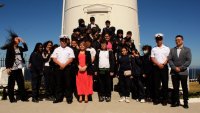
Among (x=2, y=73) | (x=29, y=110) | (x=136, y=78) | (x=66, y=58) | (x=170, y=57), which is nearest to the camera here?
(x=29, y=110)

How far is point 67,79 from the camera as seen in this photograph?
25.7 feet

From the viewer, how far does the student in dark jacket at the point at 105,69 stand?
7973mm

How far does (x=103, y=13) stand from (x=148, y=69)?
6431 millimetres

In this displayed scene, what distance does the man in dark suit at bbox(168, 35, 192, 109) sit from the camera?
279 inches

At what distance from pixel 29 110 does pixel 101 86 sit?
2.27 metres

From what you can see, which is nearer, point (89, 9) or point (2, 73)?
point (2, 73)

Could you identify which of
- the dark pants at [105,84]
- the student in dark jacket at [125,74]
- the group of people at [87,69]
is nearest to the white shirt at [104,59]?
the group of people at [87,69]

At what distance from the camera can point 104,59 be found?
802 centimetres

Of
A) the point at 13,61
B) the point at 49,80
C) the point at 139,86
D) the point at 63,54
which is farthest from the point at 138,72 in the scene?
the point at 13,61

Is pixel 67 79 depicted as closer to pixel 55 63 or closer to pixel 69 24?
pixel 55 63

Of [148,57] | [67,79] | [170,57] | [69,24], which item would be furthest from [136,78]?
[69,24]

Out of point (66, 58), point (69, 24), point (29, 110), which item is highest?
point (69, 24)

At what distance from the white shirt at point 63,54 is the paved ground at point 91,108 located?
3.99ft

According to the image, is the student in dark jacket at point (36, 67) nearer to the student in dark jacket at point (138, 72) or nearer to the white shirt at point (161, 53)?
the student in dark jacket at point (138, 72)
